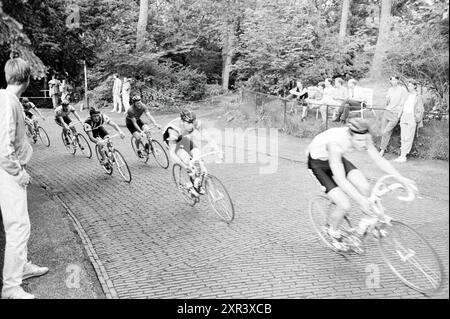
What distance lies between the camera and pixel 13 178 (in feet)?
14.5

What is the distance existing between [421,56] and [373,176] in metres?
3.62

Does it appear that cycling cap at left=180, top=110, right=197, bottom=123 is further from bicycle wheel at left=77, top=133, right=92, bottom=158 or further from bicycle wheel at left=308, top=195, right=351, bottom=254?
bicycle wheel at left=77, top=133, right=92, bottom=158

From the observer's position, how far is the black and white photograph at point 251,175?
4.54 m

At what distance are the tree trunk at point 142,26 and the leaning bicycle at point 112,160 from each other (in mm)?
15065

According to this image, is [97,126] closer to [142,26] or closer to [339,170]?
[339,170]

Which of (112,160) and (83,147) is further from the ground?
(112,160)

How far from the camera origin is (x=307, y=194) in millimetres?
8859

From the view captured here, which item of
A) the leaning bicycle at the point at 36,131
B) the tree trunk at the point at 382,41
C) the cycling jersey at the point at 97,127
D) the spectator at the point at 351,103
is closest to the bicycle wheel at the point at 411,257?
the cycling jersey at the point at 97,127

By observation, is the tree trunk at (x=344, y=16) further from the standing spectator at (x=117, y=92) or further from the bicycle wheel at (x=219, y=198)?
the bicycle wheel at (x=219, y=198)

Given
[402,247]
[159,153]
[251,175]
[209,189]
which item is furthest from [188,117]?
[159,153]

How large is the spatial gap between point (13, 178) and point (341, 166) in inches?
140

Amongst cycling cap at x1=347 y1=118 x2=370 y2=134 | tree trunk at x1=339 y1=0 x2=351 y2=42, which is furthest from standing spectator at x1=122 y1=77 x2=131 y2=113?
cycling cap at x1=347 y1=118 x2=370 y2=134

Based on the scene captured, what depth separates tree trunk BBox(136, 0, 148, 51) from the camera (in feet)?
81.2
